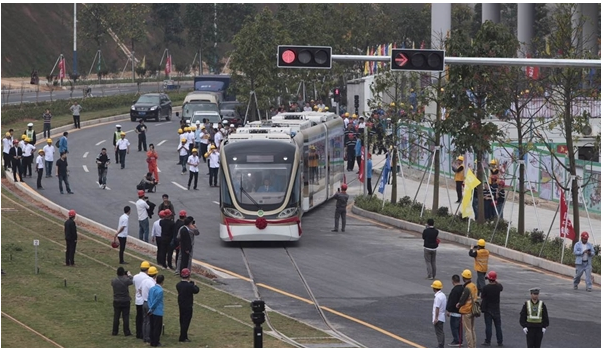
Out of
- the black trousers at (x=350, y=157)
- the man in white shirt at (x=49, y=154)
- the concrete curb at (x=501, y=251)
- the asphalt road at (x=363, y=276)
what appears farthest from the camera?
the black trousers at (x=350, y=157)

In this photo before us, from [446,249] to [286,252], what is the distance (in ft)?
15.4

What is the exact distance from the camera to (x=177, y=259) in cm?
2906

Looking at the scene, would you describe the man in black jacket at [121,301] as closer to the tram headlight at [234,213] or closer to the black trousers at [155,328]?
the black trousers at [155,328]

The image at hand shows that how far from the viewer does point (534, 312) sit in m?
21.5

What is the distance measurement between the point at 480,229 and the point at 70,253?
40.9 ft

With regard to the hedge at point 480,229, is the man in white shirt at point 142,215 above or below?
above

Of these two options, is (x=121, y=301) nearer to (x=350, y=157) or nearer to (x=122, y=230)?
(x=122, y=230)

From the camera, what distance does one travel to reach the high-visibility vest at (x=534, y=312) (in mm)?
21453

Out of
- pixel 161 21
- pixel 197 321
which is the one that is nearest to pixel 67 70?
Result: pixel 161 21

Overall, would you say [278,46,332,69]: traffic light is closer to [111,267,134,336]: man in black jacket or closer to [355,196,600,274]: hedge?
[111,267,134,336]: man in black jacket

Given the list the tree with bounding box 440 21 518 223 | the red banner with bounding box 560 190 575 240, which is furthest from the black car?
the red banner with bounding box 560 190 575 240

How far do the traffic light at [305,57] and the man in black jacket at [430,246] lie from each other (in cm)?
761

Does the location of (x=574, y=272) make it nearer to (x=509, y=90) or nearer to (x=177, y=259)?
(x=509, y=90)

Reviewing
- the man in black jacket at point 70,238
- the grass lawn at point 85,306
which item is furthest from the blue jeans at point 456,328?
the man in black jacket at point 70,238
